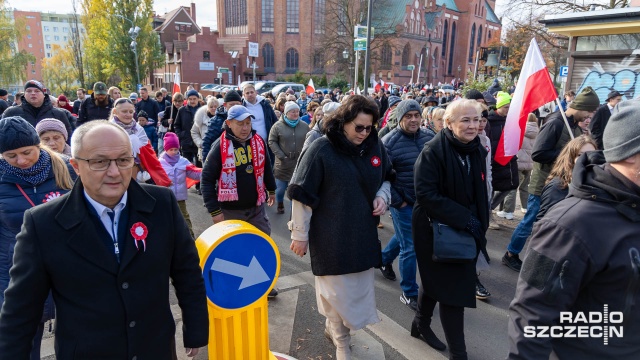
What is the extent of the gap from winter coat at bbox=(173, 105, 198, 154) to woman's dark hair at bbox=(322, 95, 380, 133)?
6642 mm

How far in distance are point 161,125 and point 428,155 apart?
30.6 ft

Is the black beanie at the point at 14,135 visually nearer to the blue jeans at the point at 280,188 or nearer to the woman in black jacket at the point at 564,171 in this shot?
the woman in black jacket at the point at 564,171

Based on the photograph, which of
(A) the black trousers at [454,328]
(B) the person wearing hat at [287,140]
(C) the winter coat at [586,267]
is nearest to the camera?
(C) the winter coat at [586,267]

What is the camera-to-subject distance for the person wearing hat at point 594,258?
1.51 meters

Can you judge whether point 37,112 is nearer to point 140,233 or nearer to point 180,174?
point 180,174

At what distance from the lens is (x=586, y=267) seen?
4.99 feet

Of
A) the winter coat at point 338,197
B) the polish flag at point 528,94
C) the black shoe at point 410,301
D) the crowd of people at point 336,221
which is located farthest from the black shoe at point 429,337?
the polish flag at point 528,94

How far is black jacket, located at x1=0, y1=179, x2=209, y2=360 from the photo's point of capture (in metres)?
1.65

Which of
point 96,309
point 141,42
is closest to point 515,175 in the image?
point 96,309

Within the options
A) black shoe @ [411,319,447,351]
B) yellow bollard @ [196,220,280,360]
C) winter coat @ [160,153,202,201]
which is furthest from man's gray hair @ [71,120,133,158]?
winter coat @ [160,153,202,201]

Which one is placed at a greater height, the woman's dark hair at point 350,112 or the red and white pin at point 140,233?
the woman's dark hair at point 350,112

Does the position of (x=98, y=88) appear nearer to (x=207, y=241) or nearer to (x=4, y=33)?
(x=207, y=241)

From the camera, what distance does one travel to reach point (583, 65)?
10.9m

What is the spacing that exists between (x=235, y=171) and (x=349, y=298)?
6.03 ft
